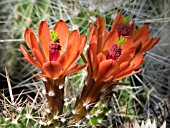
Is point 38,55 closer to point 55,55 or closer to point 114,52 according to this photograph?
point 55,55

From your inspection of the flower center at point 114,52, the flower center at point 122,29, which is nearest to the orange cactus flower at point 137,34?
the flower center at point 122,29

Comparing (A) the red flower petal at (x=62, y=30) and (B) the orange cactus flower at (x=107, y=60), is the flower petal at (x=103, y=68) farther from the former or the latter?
(A) the red flower petal at (x=62, y=30)

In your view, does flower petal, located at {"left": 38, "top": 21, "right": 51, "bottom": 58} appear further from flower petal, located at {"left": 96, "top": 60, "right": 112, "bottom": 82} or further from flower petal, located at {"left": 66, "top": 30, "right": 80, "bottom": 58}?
flower petal, located at {"left": 96, "top": 60, "right": 112, "bottom": 82}

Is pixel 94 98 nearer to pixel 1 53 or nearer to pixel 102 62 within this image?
pixel 102 62

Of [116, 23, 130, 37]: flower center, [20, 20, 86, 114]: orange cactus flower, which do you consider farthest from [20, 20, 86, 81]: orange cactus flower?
[116, 23, 130, 37]: flower center

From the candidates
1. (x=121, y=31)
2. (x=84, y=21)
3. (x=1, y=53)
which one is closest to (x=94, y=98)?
(x=121, y=31)

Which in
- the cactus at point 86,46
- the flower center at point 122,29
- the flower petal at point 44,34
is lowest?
the cactus at point 86,46

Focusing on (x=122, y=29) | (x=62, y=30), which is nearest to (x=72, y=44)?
(x=62, y=30)

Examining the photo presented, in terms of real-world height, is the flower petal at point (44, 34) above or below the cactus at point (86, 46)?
above
